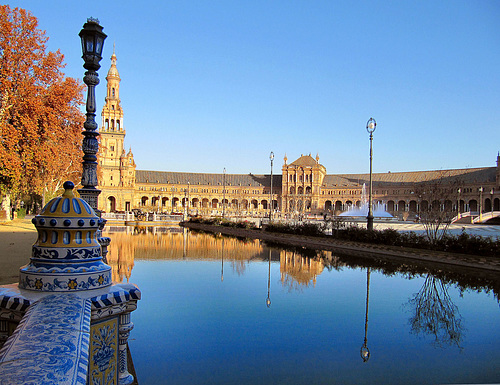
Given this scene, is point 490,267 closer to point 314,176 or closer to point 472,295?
point 472,295

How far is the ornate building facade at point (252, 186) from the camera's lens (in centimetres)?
9844

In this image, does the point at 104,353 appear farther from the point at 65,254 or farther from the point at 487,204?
the point at 487,204

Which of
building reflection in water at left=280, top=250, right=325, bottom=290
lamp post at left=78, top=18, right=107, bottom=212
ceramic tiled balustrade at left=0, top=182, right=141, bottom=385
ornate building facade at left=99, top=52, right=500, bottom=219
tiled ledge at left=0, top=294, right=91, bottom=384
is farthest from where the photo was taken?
ornate building facade at left=99, top=52, right=500, bottom=219

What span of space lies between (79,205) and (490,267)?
56.0 ft

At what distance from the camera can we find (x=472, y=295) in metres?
11.4

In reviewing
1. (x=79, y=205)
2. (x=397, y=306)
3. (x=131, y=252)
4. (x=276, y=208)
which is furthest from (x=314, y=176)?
(x=79, y=205)

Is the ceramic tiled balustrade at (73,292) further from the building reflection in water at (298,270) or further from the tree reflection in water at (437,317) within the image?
the building reflection in water at (298,270)

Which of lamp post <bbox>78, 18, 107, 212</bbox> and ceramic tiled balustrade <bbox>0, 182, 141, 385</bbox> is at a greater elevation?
lamp post <bbox>78, 18, 107, 212</bbox>

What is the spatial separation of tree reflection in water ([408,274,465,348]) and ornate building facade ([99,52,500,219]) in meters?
85.8

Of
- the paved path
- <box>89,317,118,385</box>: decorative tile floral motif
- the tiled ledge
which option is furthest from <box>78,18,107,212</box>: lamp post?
the paved path

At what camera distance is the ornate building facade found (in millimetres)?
98438

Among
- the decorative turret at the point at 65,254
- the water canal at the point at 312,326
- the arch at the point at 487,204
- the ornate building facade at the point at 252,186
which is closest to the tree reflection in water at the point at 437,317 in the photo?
the water canal at the point at 312,326

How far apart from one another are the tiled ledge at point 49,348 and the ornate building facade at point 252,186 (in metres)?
94.5

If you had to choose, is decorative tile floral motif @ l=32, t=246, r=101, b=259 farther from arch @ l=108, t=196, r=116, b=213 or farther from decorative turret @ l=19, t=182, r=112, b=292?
arch @ l=108, t=196, r=116, b=213
